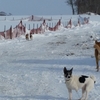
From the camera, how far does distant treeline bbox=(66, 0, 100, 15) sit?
90.5 m

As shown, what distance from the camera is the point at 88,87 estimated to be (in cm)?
708

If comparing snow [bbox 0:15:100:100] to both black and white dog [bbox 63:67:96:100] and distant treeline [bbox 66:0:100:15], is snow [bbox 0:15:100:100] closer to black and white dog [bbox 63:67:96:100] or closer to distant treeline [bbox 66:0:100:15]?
black and white dog [bbox 63:67:96:100]

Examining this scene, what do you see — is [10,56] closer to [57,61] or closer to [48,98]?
[57,61]

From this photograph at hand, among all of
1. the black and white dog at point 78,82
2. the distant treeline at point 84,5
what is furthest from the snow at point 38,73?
the distant treeline at point 84,5

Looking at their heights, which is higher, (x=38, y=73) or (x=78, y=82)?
(x=78, y=82)

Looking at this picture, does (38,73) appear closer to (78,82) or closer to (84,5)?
(78,82)

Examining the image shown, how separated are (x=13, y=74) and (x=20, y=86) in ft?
5.38

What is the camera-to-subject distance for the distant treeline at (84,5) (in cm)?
9050

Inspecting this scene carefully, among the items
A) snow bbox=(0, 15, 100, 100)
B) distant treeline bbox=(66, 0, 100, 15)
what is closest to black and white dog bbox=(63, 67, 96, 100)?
snow bbox=(0, 15, 100, 100)

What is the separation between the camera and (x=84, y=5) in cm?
9325

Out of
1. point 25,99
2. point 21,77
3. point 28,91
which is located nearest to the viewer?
point 25,99

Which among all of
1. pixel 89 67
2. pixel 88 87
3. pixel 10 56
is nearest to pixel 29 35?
pixel 10 56

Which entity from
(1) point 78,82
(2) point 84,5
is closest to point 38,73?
(1) point 78,82

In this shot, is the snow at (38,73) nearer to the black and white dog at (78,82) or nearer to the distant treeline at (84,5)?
the black and white dog at (78,82)
